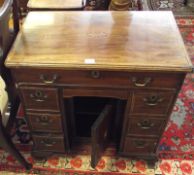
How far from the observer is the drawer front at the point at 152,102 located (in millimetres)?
1064

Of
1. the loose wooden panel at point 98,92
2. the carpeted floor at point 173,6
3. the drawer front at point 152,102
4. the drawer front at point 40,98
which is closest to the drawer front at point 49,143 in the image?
the drawer front at point 40,98

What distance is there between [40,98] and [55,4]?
82 centimetres

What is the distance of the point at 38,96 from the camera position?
1117 mm

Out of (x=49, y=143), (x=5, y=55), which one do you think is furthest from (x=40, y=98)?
(x=49, y=143)

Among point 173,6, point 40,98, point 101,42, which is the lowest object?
point 173,6

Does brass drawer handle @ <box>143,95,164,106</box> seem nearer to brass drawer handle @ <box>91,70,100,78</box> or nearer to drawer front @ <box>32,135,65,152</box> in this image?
brass drawer handle @ <box>91,70,100,78</box>

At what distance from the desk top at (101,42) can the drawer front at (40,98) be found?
0.52 ft

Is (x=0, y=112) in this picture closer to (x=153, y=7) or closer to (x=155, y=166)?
(x=155, y=166)

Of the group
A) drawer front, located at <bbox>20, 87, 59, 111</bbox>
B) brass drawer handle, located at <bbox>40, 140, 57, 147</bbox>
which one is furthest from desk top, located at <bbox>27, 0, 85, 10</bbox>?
brass drawer handle, located at <bbox>40, 140, 57, 147</bbox>

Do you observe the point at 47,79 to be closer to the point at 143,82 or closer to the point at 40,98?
the point at 40,98

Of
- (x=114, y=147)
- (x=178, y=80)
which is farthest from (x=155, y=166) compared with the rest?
(x=178, y=80)

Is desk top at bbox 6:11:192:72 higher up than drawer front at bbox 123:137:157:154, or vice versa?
desk top at bbox 6:11:192:72

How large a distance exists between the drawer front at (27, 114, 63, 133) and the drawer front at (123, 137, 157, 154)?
0.37m

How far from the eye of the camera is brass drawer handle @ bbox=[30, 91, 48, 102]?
3.62 feet
